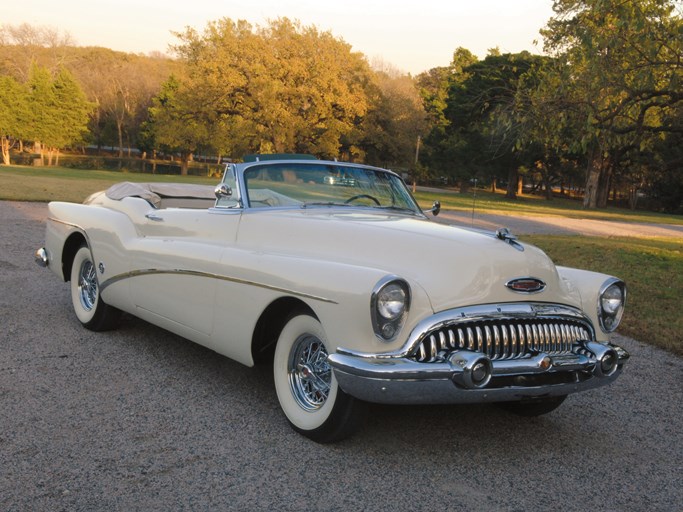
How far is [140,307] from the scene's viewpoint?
483cm

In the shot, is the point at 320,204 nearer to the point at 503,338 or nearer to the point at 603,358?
the point at 503,338

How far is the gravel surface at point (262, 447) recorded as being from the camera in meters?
2.88

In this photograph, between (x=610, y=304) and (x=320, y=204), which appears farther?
(x=320, y=204)

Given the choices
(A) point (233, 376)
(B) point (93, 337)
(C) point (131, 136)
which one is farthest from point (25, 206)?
(C) point (131, 136)

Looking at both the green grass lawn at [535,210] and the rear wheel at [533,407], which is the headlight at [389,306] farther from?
the green grass lawn at [535,210]

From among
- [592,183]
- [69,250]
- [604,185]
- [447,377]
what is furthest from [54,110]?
[447,377]

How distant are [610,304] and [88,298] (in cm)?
419

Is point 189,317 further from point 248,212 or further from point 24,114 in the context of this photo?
point 24,114

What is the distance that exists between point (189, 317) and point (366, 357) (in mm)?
1606

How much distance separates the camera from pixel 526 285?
136 inches

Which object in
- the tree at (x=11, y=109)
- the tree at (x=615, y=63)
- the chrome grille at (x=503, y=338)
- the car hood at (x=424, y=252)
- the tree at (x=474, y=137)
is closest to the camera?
the chrome grille at (x=503, y=338)

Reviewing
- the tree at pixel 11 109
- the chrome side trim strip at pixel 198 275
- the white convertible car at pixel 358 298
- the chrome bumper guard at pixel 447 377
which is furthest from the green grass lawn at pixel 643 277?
the tree at pixel 11 109

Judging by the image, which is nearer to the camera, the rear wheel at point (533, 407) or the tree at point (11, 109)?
the rear wheel at point (533, 407)

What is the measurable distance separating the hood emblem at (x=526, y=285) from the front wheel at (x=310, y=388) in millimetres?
987
